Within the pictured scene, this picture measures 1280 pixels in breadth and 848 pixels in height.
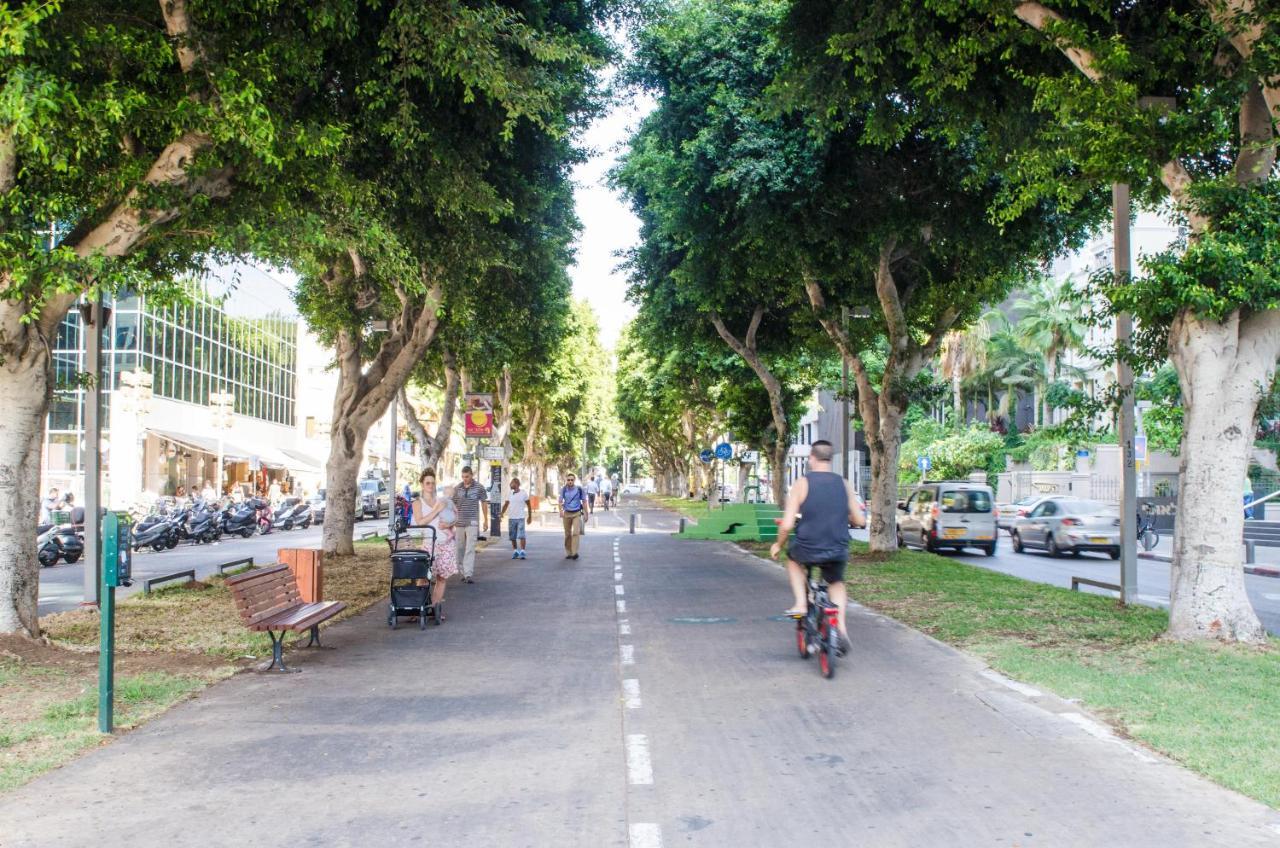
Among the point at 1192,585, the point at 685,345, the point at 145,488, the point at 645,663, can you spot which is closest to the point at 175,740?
the point at 645,663

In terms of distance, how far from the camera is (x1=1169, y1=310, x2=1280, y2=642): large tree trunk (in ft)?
34.1

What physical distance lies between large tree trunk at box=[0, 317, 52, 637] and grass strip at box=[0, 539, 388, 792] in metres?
0.39

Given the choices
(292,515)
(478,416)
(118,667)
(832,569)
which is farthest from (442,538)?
(292,515)

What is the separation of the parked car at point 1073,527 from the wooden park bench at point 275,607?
809 inches

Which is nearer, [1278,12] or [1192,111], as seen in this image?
[1278,12]

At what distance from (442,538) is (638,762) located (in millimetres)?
7714

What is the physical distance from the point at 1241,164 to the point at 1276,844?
7700 mm

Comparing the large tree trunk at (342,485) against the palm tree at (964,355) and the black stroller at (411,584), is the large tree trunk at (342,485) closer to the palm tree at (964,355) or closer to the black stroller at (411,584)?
the black stroller at (411,584)

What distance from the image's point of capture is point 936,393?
78.9ft

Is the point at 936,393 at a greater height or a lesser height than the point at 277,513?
greater

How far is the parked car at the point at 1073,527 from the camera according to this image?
2702 centimetres

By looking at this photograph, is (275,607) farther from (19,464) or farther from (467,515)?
(467,515)

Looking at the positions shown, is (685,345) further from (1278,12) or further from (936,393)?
(1278,12)

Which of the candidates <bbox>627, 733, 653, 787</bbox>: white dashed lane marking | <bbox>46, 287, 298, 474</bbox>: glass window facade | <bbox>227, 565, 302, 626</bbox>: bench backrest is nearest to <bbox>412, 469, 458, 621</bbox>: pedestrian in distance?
<bbox>227, 565, 302, 626</bbox>: bench backrest
